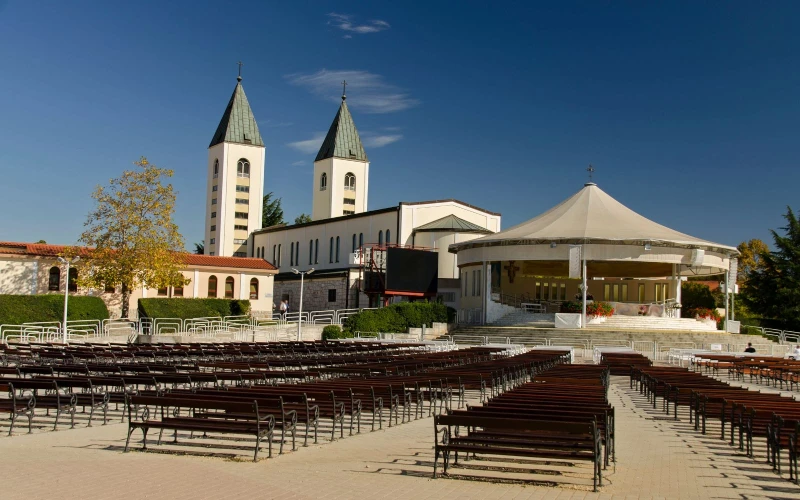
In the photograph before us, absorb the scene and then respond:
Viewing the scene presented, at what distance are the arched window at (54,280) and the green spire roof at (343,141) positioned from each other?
43.8 meters

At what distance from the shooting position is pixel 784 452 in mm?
11148

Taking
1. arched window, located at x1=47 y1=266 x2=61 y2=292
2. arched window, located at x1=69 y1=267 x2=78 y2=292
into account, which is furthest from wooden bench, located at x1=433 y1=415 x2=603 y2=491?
arched window, located at x1=69 y1=267 x2=78 y2=292

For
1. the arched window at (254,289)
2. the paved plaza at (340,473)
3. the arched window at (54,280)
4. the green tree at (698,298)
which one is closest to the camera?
the paved plaza at (340,473)


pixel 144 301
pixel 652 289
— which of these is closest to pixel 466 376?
pixel 144 301

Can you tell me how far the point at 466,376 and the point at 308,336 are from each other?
2807 centimetres

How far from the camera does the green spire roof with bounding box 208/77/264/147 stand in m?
84.3

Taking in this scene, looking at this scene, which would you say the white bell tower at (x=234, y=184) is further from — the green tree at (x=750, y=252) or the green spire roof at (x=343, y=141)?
the green tree at (x=750, y=252)

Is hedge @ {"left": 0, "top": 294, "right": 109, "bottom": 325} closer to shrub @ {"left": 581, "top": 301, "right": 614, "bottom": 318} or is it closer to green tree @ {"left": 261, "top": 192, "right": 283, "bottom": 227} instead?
shrub @ {"left": 581, "top": 301, "right": 614, "bottom": 318}

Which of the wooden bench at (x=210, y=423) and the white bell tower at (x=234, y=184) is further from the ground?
the white bell tower at (x=234, y=184)

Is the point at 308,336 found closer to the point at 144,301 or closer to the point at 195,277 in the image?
the point at 144,301

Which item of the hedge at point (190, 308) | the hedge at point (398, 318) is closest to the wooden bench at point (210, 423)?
the hedge at point (398, 318)

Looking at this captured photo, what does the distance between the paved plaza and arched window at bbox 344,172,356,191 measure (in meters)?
77.1

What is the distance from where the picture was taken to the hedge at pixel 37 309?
1519 inches

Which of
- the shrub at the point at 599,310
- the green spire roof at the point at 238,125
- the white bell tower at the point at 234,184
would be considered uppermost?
the green spire roof at the point at 238,125
